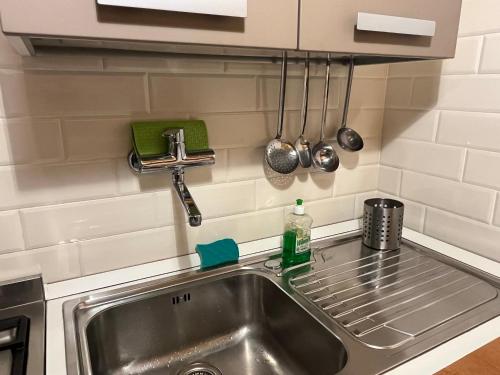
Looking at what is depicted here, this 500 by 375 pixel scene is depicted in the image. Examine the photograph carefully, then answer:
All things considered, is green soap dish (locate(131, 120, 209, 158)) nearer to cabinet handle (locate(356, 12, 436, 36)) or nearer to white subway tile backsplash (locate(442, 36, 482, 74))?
cabinet handle (locate(356, 12, 436, 36))

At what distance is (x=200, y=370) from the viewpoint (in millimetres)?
823

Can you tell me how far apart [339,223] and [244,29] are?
29.9 inches

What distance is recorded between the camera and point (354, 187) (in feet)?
3.83

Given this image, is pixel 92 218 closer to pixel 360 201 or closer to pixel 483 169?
pixel 360 201

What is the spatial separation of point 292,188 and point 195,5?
634 mm

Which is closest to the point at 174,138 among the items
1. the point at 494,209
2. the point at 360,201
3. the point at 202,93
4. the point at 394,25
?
the point at 202,93

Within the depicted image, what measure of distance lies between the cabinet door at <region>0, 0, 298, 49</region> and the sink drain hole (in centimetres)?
67

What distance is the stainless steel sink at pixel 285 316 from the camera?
0.69 meters

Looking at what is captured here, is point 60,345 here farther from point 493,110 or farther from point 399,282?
point 493,110

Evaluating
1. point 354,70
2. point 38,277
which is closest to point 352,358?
point 38,277

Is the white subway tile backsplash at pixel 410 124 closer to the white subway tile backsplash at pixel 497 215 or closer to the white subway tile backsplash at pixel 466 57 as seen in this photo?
the white subway tile backsplash at pixel 466 57

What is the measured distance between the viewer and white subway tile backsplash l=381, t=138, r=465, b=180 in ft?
3.21

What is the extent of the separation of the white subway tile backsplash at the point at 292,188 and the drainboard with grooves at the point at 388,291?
0.17 meters

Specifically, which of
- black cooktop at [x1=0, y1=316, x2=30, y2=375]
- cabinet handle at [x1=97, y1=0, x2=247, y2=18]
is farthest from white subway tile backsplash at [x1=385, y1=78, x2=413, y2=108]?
black cooktop at [x1=0, y1=316, x2=30, y2=375]
